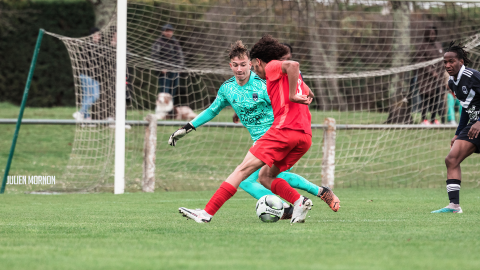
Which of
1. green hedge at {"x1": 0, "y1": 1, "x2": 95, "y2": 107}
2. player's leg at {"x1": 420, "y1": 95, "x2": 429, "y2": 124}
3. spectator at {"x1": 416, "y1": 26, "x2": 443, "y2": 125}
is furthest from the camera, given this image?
green hedge at {"x1": 0, "y1": 1, "x2": 95, "y2": 107}

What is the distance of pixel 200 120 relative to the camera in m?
6.04

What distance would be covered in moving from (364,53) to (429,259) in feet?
→ 31.5

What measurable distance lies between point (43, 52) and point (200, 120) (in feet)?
48.2

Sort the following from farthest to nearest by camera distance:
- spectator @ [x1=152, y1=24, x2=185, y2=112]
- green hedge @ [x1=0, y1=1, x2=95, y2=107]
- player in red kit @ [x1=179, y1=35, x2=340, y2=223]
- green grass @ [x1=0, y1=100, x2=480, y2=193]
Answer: green hedge @ [x1=0, y1=1, x2=95, y2=107]
green grass @ [x1=0, y1=100, x2=480, y2=193]
spectator @ [x1=152, y1=24, x2=185, y2=112]
player in red kit @ [x1=179, y1=35, x2=340, y2=223]

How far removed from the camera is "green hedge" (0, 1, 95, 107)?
19266mm

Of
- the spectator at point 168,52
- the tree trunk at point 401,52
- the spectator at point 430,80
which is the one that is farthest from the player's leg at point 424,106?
the spectator at point 168,52

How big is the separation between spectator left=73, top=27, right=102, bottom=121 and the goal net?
0.04 m

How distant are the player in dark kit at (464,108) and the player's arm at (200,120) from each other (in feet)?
7.97

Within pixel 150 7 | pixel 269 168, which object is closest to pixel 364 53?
pixel 150 7

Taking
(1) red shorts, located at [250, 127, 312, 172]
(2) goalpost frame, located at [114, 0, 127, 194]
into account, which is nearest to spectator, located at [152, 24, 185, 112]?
(2) goalpost frame, located at [114, 0, 127, 194]

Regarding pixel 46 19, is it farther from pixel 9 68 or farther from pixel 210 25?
pixel 210 25

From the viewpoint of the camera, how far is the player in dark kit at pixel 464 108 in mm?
6383

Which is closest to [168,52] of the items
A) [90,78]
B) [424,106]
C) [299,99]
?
[90,78]

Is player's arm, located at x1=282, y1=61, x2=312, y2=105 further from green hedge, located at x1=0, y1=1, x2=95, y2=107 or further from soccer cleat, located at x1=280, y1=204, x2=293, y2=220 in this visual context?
green hedge, located at x1=0, y1=1, x2=95, y2=107
